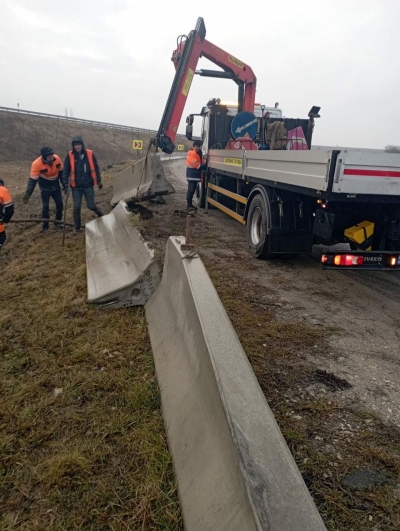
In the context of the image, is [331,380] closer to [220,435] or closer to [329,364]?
[329,364]

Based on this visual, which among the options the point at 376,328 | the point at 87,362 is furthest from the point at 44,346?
the point at 376,328

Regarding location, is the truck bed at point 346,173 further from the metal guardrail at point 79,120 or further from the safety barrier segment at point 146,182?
the metal guardrail at point 79,120

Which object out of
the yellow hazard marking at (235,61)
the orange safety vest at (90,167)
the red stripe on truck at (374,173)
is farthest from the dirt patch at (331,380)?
the yellow hazard marking at (235,61)

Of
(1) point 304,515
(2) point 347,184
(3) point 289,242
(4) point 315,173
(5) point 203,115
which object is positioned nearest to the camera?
(1) point 304,515

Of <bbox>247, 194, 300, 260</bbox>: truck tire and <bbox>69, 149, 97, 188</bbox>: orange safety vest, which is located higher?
<bbox>69, 149, 97, 188</bbox>: orange safety vest

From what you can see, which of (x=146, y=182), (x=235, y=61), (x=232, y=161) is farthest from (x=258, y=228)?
(x=235, y=61)

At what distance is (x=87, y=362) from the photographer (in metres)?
3.20

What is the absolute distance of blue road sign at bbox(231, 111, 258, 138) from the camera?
877 centimetres

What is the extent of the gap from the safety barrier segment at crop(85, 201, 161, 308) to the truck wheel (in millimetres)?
1843

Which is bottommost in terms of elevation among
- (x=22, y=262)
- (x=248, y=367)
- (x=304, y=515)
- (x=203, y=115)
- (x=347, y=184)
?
(x=22, y=262)

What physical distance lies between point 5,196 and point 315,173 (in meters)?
5.01

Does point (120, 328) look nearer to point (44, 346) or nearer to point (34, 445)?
point (44, 346)

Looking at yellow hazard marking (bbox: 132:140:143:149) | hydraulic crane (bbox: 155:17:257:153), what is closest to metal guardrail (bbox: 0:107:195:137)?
yellow hazard marking (bbox: 132:140:143:149)

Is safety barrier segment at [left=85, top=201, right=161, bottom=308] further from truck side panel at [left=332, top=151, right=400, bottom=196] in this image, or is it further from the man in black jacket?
truck side panel at [left=332, top=151, right=400, bottom=196]
